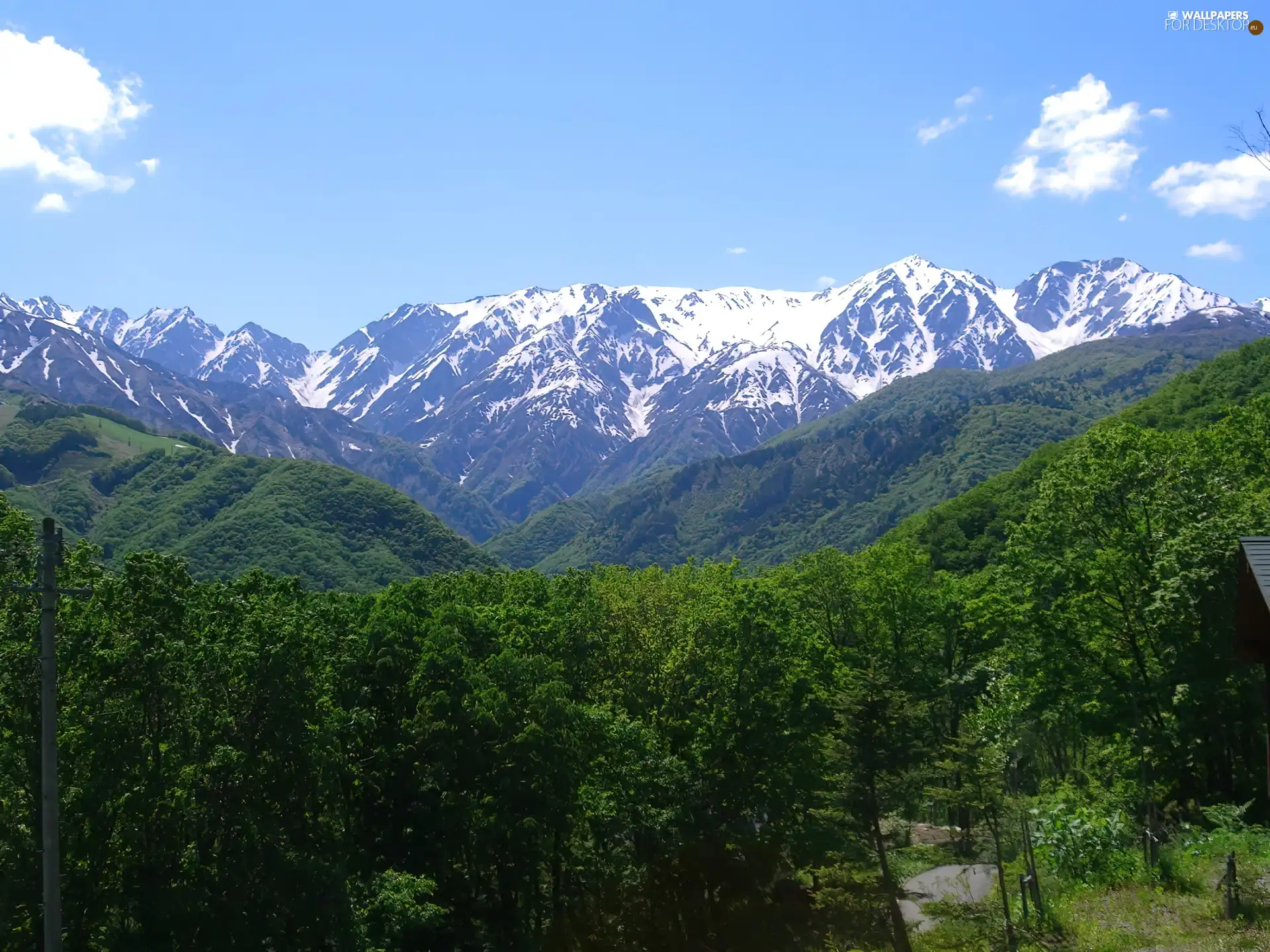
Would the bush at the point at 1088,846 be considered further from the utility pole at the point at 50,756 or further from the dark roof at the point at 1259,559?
the utility pole at the point at 50,756

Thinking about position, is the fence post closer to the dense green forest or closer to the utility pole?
the dense green forest

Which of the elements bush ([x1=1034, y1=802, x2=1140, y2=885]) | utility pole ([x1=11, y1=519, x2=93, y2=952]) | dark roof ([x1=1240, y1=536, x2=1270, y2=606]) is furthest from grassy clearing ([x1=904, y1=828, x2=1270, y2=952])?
utility pole ([x1=11, y1=519, x2=93, y2=952])

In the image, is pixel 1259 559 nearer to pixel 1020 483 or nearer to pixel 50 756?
pixel 50 756

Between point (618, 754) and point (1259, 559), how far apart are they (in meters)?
21.9

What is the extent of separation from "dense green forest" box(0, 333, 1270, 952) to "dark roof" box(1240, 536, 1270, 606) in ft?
31.5

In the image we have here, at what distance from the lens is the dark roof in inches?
594

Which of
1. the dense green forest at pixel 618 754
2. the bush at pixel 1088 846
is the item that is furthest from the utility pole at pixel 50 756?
the bush at pixel 1088 846

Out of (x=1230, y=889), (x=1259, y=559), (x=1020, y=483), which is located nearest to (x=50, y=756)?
(x=1259, y=559)

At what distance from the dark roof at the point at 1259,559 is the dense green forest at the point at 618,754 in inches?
378

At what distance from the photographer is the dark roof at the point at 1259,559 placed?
15.1m

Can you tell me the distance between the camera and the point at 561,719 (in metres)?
32.4

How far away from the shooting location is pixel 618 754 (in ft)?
111

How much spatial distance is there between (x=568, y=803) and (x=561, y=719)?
2512 millimetres

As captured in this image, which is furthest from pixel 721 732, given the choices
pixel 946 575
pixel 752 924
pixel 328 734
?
pixel 946 575
